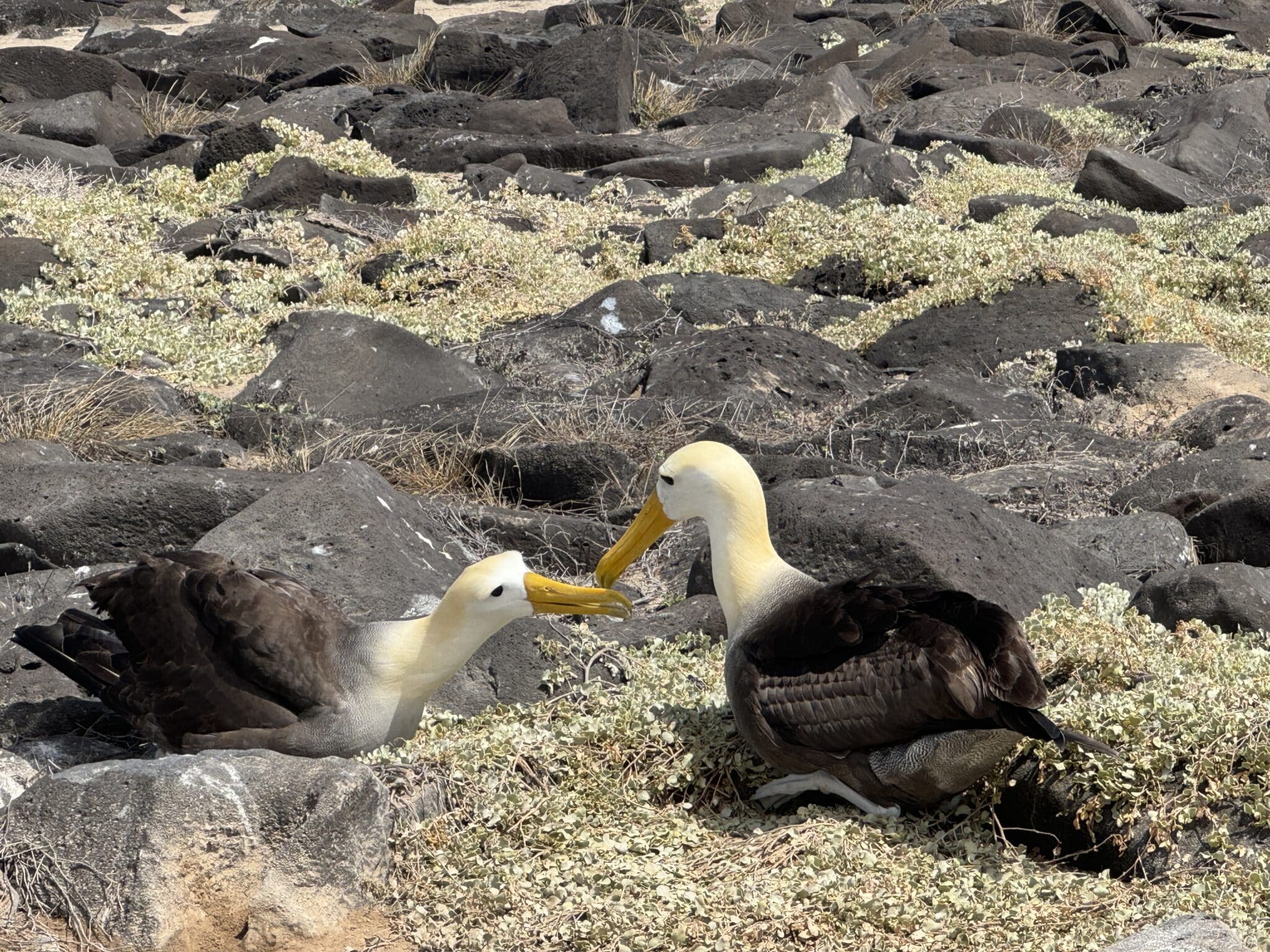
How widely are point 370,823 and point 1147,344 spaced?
7.33 m

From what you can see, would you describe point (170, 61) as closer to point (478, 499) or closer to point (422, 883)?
point (478, 499)

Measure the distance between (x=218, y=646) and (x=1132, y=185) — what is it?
1211 cm

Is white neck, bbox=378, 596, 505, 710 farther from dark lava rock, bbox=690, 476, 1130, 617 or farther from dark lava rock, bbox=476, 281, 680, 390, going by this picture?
dark lava rock, bbox=476, 281, 680, 390

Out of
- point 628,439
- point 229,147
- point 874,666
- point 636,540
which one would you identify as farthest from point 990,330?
point 229,147

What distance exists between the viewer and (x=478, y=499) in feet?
26.3

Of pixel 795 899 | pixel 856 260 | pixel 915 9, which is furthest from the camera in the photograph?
pixel 915 9

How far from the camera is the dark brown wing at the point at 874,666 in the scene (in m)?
4.22

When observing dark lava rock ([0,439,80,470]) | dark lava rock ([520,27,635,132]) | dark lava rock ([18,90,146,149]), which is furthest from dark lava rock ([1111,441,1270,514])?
dark lava rock ([18,90,146,149])

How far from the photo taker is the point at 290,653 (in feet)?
15.9

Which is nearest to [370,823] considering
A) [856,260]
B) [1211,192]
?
[856,260]

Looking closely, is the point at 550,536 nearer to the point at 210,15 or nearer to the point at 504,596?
the point at 504,596

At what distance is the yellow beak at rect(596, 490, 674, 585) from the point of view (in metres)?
5.14

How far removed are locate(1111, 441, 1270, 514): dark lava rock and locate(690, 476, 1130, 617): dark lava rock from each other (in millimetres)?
1691

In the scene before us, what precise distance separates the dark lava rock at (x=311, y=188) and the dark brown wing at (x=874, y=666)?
36.2 ft
